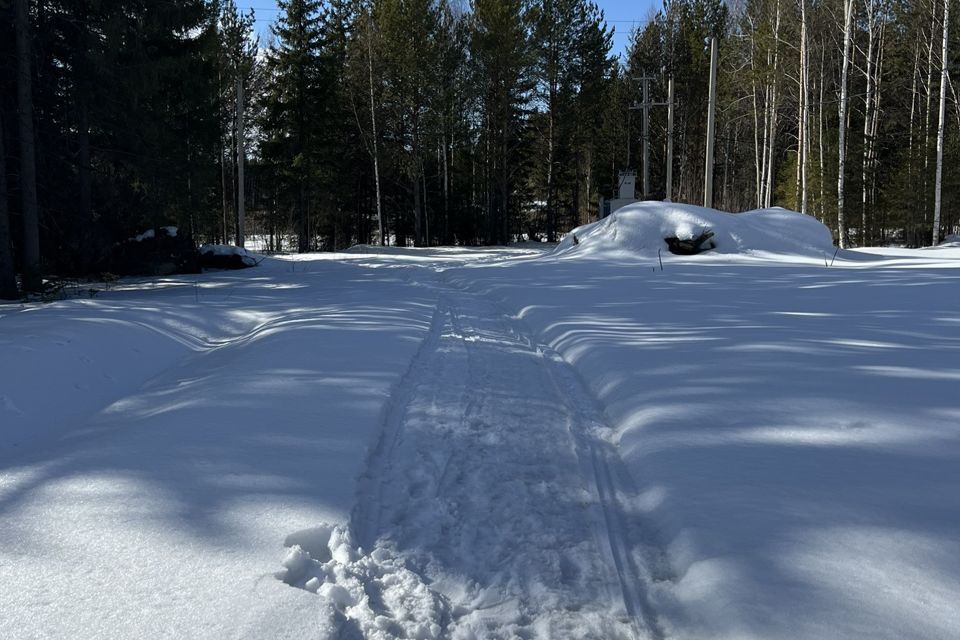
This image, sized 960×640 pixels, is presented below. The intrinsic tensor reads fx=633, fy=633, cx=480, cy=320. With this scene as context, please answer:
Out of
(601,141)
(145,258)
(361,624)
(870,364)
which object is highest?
(601,141)

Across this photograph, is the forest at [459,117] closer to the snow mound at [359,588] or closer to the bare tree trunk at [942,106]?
the bare tree trunk at [942,106]

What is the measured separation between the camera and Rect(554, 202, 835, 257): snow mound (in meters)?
18.0

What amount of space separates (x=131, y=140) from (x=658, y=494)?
15939mm

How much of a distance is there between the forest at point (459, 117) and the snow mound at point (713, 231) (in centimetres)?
620

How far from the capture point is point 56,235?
15594 millimetres

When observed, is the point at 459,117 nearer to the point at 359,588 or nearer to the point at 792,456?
the point at 792,456

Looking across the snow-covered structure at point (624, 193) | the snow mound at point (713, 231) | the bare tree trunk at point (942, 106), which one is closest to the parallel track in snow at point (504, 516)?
the snow mound at point (713, 231)

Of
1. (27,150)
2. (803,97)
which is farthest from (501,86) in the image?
(27,150)

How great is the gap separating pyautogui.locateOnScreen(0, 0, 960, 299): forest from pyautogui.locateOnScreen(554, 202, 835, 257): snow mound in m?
6.20

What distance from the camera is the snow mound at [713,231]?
709 inches

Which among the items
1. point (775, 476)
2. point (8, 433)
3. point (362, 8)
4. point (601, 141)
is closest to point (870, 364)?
point (775, 476)

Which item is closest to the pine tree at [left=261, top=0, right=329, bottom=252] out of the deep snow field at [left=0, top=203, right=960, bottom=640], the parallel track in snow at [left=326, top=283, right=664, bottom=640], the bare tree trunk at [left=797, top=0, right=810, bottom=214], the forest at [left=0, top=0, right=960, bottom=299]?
the forest at [left=0, top=0, right=960, bottom=299]

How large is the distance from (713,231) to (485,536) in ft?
55.6

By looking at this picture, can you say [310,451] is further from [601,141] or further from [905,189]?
[601,141]
